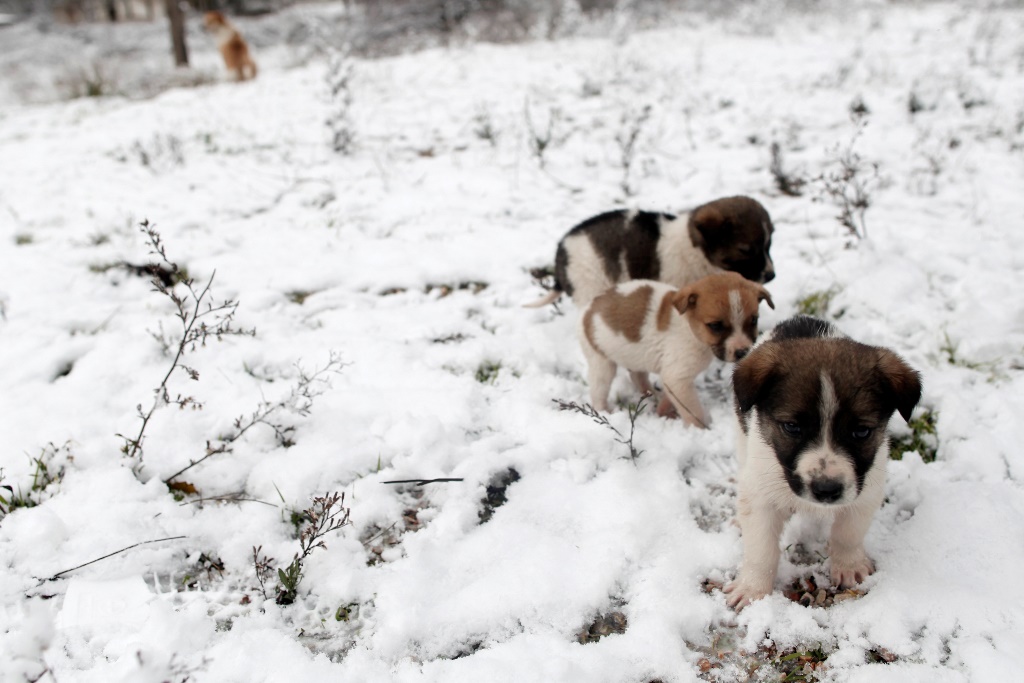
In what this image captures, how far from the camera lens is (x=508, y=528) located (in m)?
2.97

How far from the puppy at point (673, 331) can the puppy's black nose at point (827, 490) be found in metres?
1.27

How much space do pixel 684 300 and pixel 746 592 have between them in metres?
1.56

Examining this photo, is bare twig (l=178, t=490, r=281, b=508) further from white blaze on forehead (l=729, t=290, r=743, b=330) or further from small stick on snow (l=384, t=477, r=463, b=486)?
white blaze on forehead (l=729, t=290, r=743, b=330)

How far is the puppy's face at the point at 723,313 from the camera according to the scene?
3479mm

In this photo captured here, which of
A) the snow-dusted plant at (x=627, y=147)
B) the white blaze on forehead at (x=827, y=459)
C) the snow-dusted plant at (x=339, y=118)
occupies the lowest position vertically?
the white blaze on forehead at (x=827, y=459)

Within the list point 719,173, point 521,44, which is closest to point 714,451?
point 719,173

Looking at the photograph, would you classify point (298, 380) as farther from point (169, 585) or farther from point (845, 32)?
point (845, 32)

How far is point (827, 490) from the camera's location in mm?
2283

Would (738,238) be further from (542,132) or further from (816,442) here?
(542,132)

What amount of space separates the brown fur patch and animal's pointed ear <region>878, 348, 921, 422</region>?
57.9 inches

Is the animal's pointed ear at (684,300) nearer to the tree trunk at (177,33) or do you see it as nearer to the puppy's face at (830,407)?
the puppy's face at (830,407)

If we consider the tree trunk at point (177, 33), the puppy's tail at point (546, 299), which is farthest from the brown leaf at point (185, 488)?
the tree trunk at point (177, 33)

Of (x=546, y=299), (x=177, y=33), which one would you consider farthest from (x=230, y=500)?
(x=177, y=33)

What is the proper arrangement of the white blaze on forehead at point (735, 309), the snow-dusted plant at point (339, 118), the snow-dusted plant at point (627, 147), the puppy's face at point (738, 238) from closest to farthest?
the white blaze on forehead at point (735, 309), the puppy's face at point (738, 238), the snow-dusted plant at point (627, 147), the snow-dusted plant at point (339, 118)
